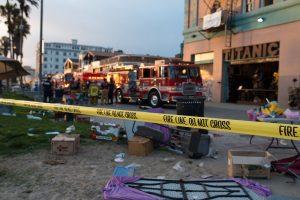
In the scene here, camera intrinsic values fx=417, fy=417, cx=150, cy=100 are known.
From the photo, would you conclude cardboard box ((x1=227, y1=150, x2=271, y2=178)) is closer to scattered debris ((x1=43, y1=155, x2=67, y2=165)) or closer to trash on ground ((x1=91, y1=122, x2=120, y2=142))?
scattered debris ((x1=43, y1=155, x2=67, y2=165))

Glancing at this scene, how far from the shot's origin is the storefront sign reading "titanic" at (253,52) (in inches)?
1008

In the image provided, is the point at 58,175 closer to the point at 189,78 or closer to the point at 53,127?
the point at 53,127

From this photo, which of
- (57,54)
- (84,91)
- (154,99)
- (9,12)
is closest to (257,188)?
(154,99)

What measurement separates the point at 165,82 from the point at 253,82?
9.32 metres

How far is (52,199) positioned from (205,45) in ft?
93.5

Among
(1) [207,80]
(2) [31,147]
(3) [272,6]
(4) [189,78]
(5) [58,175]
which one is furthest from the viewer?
(1) [207,80]

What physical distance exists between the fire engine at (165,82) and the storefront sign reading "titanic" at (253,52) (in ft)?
18.9

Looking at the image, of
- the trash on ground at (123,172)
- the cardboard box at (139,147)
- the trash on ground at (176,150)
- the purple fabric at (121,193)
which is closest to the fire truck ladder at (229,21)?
the trash on ground at (176,150)

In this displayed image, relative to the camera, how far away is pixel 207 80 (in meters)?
32.8

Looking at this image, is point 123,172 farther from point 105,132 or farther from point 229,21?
point 229,21

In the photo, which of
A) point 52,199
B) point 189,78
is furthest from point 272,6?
point 52,199

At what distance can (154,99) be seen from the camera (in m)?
23.5

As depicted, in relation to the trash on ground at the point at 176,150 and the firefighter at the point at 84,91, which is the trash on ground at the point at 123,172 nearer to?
the trash on ground at the point at 176,150

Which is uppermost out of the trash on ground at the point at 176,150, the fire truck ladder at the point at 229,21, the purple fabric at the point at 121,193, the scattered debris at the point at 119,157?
the fire truck ladder at the point at 229,21
